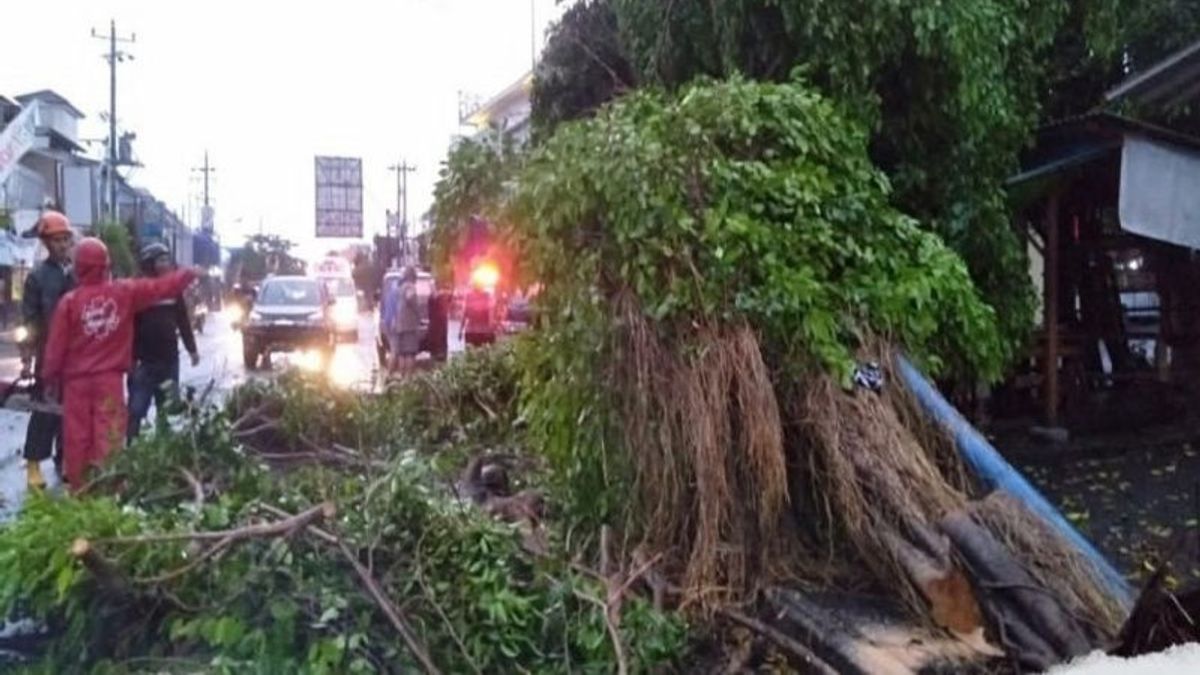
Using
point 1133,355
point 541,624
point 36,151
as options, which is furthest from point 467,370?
point 36,151

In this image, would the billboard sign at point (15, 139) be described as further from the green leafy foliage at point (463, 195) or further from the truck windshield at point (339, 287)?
the green leafy foliage at point (463, 195)

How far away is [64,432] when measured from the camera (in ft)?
24.3

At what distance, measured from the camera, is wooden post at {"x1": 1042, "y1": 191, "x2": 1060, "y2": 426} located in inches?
417

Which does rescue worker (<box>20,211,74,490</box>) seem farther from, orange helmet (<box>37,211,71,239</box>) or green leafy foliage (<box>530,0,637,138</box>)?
green leafy foliage (<box>530,0,637,138</box>)

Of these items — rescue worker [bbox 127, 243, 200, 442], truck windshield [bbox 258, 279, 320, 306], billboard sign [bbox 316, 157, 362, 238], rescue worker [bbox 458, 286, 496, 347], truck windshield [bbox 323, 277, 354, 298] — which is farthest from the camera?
billboard sign [bbox 316, 157, 362, 238]

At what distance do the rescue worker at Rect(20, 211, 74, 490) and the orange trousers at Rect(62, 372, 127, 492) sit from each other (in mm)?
782

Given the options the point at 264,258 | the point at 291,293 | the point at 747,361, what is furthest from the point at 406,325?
the point at 264,258

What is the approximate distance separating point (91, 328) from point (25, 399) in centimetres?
133

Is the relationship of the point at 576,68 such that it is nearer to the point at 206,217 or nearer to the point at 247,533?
the point at 247,533

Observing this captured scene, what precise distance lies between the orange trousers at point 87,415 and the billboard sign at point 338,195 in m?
46.2

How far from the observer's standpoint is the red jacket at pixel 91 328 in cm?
731

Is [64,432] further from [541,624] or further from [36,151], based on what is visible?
[36,151]

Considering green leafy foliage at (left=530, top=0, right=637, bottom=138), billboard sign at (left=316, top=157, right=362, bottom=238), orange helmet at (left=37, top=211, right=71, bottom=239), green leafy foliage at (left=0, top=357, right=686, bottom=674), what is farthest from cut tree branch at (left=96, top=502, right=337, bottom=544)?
billboard sign at (left=316, top=157, right=362, bottom=238)

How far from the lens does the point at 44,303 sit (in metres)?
8.34
